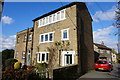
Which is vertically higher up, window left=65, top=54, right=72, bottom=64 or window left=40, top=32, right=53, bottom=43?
window left=40, top=32, right=53, bottom=43

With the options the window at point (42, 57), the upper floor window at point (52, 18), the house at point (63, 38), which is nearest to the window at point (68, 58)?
the house at point (63, 38)

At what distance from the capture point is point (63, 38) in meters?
14.0

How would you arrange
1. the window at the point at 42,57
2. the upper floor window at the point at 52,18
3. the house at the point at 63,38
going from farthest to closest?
1. the window at the point at 42,57
2. the upper floor window at the point at 52,18
3. the house at the point at 63,38

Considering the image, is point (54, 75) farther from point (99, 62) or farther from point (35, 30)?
point (35, 30)

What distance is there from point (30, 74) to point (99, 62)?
11.5 m

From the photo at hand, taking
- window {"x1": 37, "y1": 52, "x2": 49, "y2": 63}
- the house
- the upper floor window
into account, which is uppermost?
the upper floor window

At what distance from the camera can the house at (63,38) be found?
42.2ft

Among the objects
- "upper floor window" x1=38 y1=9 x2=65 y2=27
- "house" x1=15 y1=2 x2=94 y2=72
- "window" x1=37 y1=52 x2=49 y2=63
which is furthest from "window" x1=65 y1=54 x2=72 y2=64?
"upper floor window" x1=38 y1=9 x2=65 y2=27

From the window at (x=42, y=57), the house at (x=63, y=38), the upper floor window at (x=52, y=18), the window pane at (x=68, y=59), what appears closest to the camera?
the house at (x=63, y=38)

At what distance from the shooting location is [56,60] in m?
14.2

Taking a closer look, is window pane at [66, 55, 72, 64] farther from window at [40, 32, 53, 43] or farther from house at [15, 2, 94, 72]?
window at [40, 32, 53, 43]

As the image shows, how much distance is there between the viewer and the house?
12.9 metres

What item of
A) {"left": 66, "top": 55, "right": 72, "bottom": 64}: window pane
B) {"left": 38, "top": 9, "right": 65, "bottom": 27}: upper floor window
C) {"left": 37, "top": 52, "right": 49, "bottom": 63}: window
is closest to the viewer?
A: {"left": 66, "top": 55, "right": 72, "bottom": 64}: window pane

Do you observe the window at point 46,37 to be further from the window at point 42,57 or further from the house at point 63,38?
the window at point 42,57
